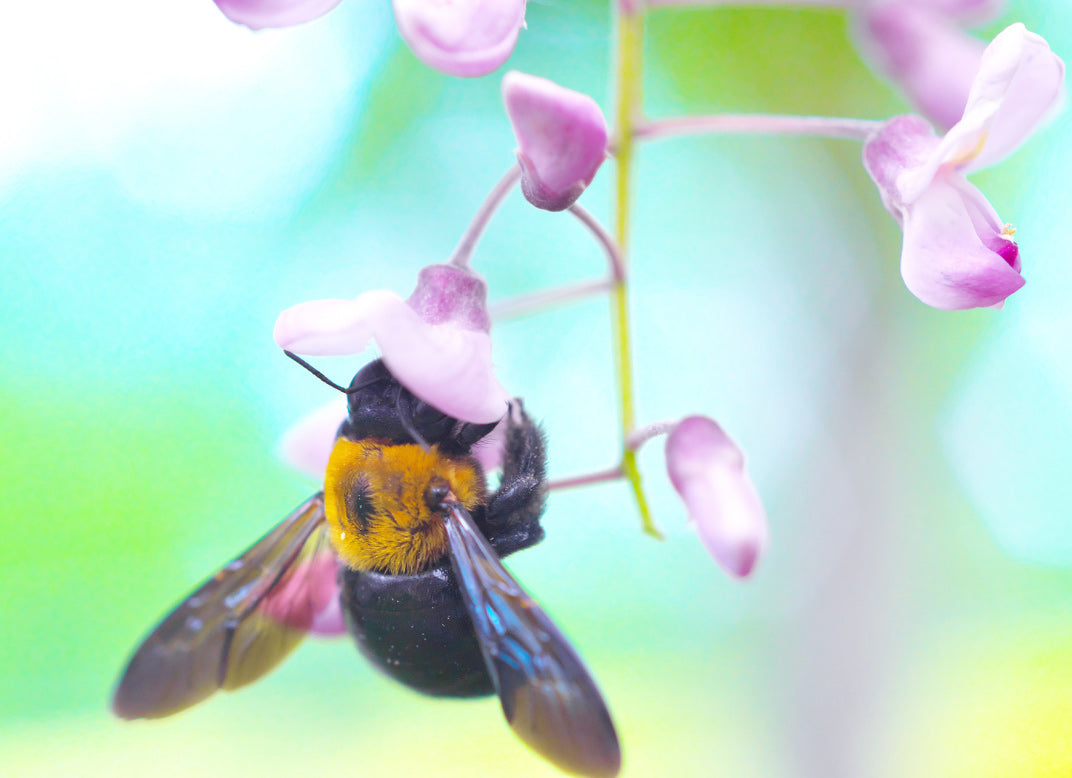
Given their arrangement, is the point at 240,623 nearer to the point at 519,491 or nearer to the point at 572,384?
the point at 519,491

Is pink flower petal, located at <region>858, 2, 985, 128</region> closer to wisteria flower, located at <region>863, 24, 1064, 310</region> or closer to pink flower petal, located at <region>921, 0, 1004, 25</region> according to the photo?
pink flower petal, located at <region>921, 0, 1004, 25</region>

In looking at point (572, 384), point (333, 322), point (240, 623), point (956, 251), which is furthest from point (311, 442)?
point (572, 384)

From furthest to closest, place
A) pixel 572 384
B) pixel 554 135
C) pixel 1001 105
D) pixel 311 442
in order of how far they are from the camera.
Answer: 1. pixel 572 384
2. pixel 311 442
3. pixel 1001 105
4. pixel 554 135

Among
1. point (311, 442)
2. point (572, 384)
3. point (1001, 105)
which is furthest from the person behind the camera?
point (572, 384)

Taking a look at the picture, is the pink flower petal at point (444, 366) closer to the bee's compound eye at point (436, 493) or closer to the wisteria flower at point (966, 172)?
the bee's compound eye at point (436, 493)

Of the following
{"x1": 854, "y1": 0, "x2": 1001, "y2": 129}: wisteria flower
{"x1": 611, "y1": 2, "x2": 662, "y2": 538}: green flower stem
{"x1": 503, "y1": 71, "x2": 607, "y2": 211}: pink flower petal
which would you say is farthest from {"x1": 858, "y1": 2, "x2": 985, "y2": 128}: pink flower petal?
{"x1": 503, "y1": 71, "x2": 607, "y2": 211}: pink flower petal

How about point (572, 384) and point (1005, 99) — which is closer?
point (1005, 99)
